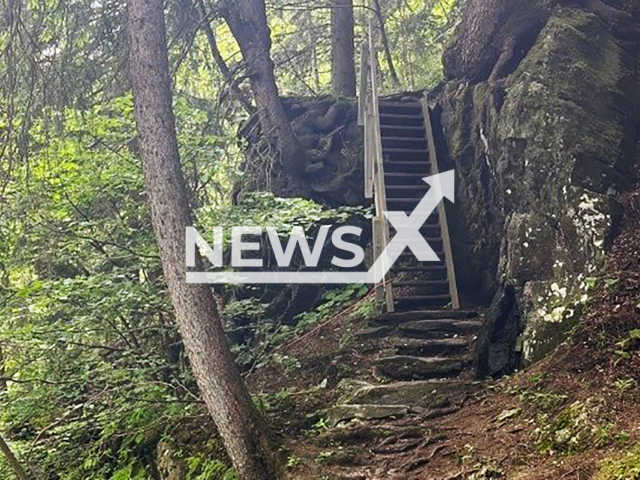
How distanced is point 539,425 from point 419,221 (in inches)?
172

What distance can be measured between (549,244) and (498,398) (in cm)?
Result: 164

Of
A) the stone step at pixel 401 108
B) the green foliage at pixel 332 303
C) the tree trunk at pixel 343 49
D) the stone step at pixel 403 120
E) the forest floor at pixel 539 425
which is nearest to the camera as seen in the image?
the forest floor at pixel 539 425

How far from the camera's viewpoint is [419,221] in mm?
8023

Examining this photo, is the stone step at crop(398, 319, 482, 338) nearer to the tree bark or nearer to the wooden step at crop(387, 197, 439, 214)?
the wooden step at crop(387, 197, 439, 214)

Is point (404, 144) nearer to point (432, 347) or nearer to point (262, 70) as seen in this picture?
point (262, 70)

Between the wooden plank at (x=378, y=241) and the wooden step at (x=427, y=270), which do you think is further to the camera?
the wooden step at (x=427, y=270)

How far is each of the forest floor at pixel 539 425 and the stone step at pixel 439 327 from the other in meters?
1.46

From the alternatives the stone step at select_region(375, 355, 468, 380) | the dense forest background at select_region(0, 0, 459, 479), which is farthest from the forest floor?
the dense forest background at select_region(0, 0, 459, 479)

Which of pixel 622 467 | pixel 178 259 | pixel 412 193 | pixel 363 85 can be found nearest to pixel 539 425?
pixel 622 467

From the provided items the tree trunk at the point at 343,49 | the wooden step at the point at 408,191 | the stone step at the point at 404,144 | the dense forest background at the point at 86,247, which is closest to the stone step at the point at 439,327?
the dense forest background at the point at 86,247

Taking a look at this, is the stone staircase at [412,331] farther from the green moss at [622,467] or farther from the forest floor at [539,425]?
the green moss at [622,467]

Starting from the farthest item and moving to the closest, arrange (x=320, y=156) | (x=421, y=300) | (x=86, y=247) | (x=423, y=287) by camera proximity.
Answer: (x=320, y=156) → (x=423, y=287) → (x=421, y=300) → (x=86, y=247)

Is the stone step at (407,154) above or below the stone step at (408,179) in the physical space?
above

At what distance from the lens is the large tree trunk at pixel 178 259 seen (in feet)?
15.4
